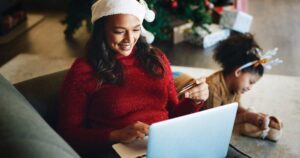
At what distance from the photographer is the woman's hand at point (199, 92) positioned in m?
1.28

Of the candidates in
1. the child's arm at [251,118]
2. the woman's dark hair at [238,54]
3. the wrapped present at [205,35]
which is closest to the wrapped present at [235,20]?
the wrapped present at [205,35]

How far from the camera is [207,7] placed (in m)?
3.18

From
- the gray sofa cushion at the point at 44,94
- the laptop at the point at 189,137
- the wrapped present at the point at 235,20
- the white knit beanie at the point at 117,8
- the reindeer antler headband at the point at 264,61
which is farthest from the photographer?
the wrapped present at the point at 235,20

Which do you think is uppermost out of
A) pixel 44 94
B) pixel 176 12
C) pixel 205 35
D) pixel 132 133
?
pixel 132 133

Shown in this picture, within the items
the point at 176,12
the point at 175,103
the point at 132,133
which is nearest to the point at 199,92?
the point at 175,103

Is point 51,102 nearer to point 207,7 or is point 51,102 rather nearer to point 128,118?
Answer: point 128,118

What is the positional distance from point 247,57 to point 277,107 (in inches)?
25.2

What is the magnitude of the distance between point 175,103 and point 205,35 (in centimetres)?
187

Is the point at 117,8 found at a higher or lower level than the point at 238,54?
higher

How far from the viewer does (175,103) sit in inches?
56.0

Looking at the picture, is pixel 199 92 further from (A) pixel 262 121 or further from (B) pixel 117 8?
(A) pixel 262 121

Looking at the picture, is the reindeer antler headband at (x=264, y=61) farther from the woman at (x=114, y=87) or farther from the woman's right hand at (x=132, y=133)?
the woman's right hand at (x=132, y=133)

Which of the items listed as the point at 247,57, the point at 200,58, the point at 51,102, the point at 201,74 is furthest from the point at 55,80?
the point at 200,58

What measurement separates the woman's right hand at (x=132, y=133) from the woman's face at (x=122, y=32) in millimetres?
235
